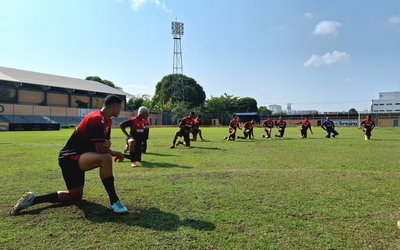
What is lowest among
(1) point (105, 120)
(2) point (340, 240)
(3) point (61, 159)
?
(2) point (340, 240)

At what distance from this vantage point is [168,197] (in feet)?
16.9

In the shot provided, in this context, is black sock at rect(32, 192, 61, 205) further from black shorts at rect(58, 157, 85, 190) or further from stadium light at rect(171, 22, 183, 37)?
stadium light at rect(171, 22, 183, 37)

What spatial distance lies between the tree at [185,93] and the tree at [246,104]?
37.9 feet

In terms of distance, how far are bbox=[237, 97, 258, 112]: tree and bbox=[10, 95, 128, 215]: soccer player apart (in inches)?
3778

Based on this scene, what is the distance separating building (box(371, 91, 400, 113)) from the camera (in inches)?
4192

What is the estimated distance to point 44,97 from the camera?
65.1 metres

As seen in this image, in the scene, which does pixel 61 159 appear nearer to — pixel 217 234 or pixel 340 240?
pixel 217 234

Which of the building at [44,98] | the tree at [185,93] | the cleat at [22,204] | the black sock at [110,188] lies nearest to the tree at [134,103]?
the tree at [185,93]

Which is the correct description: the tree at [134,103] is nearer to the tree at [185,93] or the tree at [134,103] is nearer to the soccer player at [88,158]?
the tree at [185,93]

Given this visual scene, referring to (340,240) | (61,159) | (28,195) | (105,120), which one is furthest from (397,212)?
(28,195)

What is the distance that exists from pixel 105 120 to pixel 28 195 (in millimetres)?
1469

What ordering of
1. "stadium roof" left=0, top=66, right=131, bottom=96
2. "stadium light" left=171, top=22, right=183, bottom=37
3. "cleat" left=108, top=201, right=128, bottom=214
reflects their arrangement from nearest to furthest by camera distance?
"cleat" left=108, top=201, right=128, bottom=214 < "stadium roof" left=0, top=66, right=131, bottom=96 < "stadium light" left=171, top=22, right=183, bottom=37

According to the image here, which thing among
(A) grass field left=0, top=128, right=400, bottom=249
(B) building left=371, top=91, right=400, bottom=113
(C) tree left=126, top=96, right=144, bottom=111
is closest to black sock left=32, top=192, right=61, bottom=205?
(A) grass field left=0, top=128, right=400, bottom=249

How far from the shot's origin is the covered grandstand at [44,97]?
57031 mm
